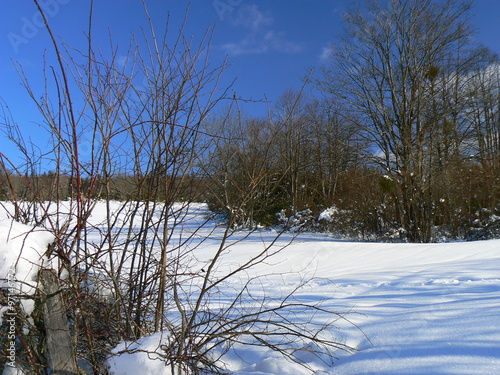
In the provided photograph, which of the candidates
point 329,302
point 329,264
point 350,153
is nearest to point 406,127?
point 350,153

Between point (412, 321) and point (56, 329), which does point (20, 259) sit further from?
point (412, 321)

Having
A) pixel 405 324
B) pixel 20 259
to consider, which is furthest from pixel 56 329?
pixel 405 324

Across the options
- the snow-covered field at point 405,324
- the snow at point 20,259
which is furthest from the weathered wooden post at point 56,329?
the snow-covered field at point 405,324

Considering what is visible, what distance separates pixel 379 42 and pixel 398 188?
450cm

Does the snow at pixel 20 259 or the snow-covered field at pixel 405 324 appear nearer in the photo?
the snow at pixel 20 259

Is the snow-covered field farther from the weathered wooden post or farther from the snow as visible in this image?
the weathered wooden post

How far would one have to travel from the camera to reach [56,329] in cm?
167

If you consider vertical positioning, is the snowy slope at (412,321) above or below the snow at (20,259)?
below

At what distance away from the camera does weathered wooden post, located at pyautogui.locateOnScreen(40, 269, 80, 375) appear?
164 cm

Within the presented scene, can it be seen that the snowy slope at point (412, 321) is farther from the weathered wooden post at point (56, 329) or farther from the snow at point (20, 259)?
the snow at point (20, 259)

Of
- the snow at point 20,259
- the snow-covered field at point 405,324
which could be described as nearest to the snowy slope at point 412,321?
the snow-covered field at point 405,324

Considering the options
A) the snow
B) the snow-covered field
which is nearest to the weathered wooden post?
the snow

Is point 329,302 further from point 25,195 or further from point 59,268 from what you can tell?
point 25,195

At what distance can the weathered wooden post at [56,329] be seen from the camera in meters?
1.64
